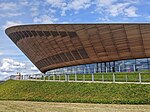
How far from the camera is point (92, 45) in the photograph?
3891cm

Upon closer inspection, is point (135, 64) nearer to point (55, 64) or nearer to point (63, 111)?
point (55, 64)

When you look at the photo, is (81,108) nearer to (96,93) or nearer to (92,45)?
(96,93)

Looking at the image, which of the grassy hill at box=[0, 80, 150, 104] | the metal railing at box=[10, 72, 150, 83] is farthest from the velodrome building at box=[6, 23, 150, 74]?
the grassy hill at box=[0, 80, 150, 104]

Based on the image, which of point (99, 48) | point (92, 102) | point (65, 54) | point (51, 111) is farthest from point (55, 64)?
point (51, 111)

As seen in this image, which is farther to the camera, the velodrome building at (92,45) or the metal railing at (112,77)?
the velodrome building at (92,45)

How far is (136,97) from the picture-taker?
1941cm

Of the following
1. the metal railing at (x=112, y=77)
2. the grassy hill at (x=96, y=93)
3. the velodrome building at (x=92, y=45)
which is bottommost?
the grassy hill at (x=96, y=93)

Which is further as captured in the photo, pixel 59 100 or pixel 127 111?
pixel 59 100

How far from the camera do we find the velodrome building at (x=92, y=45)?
115ft

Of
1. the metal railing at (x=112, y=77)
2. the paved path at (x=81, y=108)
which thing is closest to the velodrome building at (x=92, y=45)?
the metal railing at (x=112, y=77)

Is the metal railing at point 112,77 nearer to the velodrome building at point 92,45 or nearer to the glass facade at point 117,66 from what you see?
the velodrome building at point 92,45

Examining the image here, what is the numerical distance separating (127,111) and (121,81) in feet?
35.1

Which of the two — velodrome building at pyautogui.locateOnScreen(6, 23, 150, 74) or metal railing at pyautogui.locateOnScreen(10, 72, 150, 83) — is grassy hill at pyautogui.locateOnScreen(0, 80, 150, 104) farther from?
velodrome building at pyautogui.locateOnScreen(6, 23, 150, 74)

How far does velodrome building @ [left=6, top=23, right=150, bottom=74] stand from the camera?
3509cm
